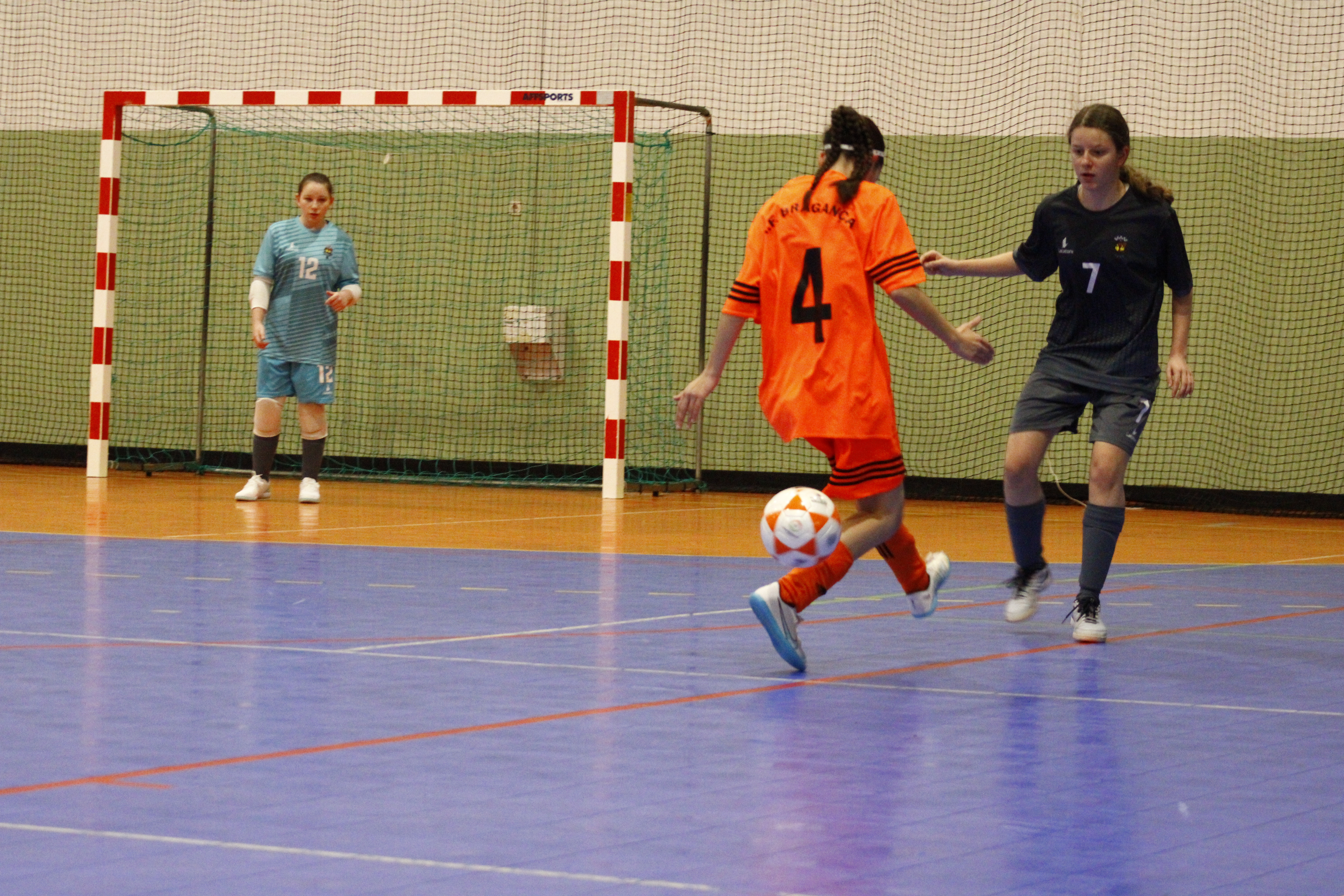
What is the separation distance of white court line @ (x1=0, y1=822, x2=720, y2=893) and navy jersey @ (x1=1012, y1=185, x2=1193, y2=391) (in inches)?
139

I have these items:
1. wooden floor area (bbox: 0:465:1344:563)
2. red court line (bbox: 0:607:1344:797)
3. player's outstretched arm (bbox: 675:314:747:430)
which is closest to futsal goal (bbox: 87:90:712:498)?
wooden floor area (bbox: 0:465:1344:563)

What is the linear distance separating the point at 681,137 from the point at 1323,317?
467 cm

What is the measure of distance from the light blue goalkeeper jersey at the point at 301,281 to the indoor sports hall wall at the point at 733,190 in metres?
2.58

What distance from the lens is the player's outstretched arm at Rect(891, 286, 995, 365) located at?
496 centimetres

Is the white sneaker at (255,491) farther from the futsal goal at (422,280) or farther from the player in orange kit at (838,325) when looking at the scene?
the player in orange kit at (838,325)

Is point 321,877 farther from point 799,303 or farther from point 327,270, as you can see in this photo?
point 327,270

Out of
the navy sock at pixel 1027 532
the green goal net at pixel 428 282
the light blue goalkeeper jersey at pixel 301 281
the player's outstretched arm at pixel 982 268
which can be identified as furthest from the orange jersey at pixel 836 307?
the green goal net at pixel 428 282

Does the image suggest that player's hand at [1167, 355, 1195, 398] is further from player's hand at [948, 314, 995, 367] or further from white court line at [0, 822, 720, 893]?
white court line at [0, 822, 720, 893]

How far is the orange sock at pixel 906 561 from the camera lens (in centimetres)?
538

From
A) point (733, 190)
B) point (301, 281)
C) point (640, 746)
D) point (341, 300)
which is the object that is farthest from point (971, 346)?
point (733, 190)

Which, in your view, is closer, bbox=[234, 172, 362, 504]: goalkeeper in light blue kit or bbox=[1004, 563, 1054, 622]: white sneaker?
bbox=[1004, 563, 1054, 622]: white sneaker

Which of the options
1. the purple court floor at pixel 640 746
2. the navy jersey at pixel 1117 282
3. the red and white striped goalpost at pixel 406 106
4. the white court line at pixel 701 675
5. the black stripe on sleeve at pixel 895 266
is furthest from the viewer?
the red and white striped goalpost at pixel 406 106

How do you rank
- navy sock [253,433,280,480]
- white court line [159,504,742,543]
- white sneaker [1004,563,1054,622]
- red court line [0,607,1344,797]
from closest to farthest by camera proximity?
red court line [0,607,1344,797], white sneaker [1004,563,1054,622], white court line [159,504,742,543], navy sock [253,433,280,480]

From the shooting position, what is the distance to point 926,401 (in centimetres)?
1296
